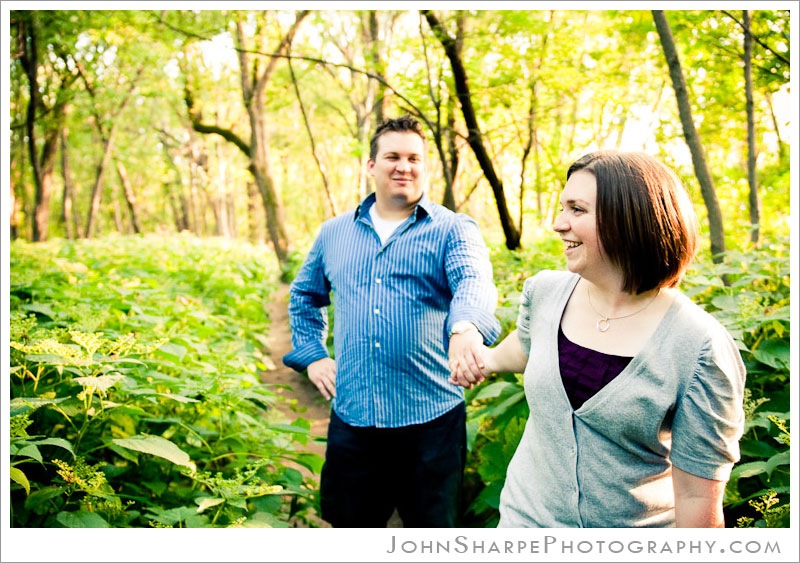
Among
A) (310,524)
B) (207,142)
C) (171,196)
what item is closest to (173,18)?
(310,524)

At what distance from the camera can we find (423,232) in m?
2.91

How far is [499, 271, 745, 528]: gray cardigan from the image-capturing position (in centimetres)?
150

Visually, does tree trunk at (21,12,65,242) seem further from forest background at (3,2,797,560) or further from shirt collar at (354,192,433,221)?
shirt collar at (354,192,433,221)

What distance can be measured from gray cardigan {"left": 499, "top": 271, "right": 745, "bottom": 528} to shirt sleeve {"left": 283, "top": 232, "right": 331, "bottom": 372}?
4.92ft

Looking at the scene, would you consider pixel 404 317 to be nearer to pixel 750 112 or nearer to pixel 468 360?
pixel 468 360

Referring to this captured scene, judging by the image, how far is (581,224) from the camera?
166cm

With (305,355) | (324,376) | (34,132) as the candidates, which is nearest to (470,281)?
(324,376)

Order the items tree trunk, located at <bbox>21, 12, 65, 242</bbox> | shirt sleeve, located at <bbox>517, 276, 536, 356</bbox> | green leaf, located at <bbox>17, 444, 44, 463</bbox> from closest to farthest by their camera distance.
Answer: shirt sleeve, located at <bbox>517, 276, 536, 356</bbox> < green leaf, located at <bbox>17, 444, 44, 463</bbox> < tree trunk, located at <bbox>21, 12, 65, 242</bbox>

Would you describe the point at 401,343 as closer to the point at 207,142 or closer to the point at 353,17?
the point at 353,17

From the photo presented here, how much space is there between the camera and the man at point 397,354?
2893mm

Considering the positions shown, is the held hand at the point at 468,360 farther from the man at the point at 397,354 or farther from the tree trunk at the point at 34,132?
the tree trunk at the point at 34,132

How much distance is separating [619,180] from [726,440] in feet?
2.26

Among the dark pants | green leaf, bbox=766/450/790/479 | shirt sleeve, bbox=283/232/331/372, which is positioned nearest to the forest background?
green leaf, bbox=766/450/790/479

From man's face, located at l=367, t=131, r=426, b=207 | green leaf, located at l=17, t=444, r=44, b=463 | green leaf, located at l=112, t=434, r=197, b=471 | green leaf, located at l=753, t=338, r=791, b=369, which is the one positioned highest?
man's face, located at l=367, t=131, r=426, b=207
